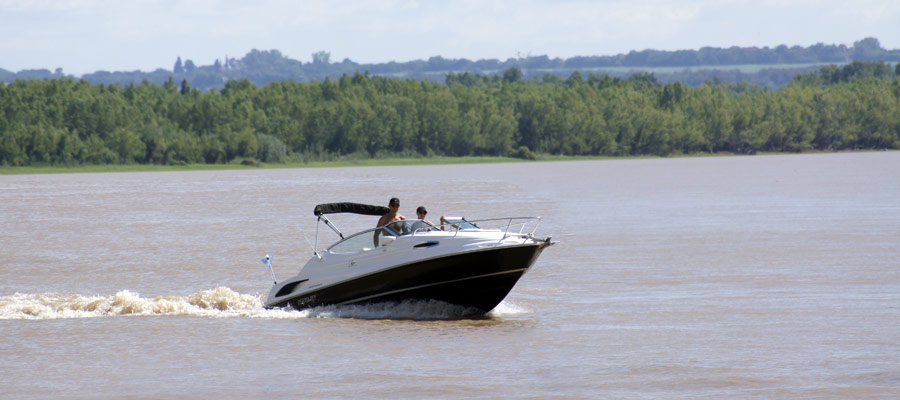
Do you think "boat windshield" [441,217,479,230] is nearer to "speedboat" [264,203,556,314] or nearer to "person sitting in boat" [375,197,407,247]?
"speedboat" [264,203,556,314]

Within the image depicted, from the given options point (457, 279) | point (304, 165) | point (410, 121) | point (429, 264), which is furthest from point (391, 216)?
point (410, 121)

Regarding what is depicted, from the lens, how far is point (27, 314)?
2136cm

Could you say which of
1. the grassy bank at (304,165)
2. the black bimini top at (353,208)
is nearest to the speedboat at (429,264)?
the black bimini top at (353,208)

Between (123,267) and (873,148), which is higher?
(123,267)

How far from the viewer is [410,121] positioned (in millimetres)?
154125

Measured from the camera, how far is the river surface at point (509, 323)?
1473 centimetres

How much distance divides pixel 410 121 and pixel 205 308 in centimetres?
13301

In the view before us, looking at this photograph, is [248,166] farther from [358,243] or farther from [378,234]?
[378,234]

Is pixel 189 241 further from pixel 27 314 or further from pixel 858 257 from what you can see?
pixel 858 257

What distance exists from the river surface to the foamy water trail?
0.04m

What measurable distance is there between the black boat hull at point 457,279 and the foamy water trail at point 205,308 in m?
0.19

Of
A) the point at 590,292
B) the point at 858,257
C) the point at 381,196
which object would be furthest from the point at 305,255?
the point at 381,196

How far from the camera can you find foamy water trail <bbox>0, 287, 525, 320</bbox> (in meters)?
19.7

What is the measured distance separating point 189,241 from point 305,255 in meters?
6.59
